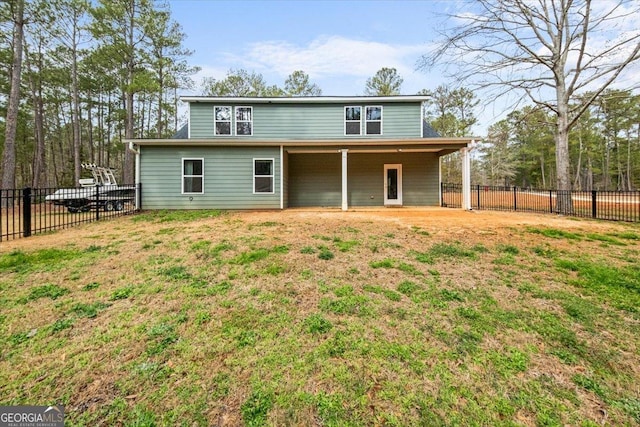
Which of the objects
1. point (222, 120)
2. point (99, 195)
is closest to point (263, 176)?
point (222, 120)

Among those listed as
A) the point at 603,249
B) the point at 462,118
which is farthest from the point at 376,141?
the point at 462,118

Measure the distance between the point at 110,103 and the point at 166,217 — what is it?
21.7 metres

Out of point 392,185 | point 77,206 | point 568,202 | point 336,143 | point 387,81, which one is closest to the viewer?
point 568,202

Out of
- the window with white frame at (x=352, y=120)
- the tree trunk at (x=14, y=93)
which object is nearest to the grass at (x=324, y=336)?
the window with white frame at (x=352, y=120)

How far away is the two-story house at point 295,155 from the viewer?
11.2 metres

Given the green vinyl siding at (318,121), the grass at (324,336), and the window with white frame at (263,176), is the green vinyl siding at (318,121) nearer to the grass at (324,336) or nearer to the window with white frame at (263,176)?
the window with white frame at (263,176)

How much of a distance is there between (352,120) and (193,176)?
7.22 m

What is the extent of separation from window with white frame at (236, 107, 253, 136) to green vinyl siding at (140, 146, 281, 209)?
66.4 inches

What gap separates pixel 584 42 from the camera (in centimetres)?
1091

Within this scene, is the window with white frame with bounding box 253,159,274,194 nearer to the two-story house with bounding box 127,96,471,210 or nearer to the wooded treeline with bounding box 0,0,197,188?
the two-story house with bounding box 127,96,471,210

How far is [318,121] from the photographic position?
1302cm

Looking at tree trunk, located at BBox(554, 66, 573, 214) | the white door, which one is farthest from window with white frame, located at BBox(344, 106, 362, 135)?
tree trunk, located at BBox(554, 66, 573, 214)

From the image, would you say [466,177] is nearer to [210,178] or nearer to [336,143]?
[336,143]

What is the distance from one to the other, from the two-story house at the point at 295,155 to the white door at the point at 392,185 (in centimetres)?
5
